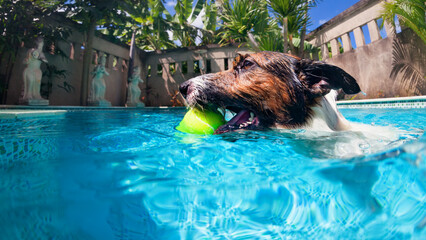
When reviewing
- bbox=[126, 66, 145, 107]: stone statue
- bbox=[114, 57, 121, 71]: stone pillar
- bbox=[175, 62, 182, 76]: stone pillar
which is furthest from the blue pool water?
bbox=[175, 62, 182, 76]: stone pillar

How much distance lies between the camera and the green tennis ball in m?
2.35

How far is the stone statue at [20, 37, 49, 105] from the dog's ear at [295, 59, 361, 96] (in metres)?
12.3

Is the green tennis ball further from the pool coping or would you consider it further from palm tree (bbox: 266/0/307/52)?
palm tree (bbox: 266/0/307/52)

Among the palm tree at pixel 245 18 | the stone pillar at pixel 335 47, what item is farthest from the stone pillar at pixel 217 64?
the stone pillar at pixel 335 47

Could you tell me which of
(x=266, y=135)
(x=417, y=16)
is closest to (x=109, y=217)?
(x=266, y=135)

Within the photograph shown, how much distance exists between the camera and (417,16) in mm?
8938

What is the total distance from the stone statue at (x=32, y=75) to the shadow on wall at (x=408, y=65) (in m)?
17.4

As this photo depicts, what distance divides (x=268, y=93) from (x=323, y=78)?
554mm

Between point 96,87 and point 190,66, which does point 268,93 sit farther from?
point 190,66

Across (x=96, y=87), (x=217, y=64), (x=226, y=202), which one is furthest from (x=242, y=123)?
(x=217, y=64)

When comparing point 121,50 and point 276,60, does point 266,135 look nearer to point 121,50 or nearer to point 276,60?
point 276,60

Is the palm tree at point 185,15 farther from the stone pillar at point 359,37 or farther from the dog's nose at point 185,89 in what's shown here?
the dog's nose at point 185,89

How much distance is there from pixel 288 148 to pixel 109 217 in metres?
1.18

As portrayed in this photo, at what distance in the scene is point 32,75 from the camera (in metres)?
10.4
